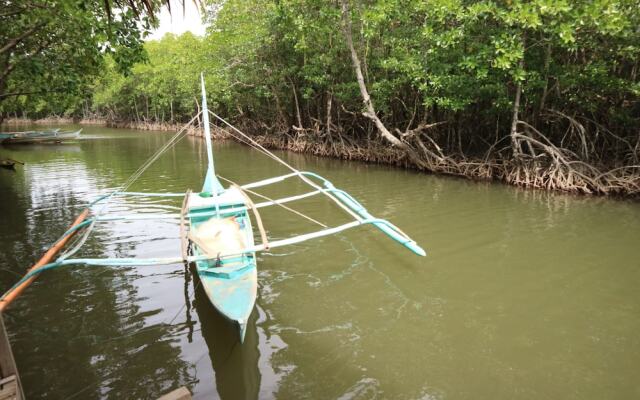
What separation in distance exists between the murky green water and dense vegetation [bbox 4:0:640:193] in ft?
10.9

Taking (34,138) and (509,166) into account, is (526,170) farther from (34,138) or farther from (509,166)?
(34,138)

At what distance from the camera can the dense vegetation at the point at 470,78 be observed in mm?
9203

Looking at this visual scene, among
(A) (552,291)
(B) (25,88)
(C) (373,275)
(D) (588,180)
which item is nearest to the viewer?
(A) (552,291)

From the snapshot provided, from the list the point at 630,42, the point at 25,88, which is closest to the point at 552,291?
the point at 630,42

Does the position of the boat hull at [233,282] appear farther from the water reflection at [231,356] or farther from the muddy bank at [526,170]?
the muddy bank at [526,170]

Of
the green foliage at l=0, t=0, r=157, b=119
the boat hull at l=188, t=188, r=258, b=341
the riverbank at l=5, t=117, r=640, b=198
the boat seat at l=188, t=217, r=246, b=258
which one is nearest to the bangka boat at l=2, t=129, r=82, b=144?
→ the green foliage at l=0, t=0, r=157, b=119

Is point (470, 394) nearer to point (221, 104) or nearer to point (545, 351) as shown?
point (545, 351)

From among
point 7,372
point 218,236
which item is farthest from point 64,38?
point 7,372

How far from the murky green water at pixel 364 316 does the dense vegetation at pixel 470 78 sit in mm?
3336

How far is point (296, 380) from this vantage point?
3.45m

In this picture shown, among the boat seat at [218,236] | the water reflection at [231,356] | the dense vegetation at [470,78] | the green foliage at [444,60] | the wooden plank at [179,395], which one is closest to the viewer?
the wooden plank at [179,395]

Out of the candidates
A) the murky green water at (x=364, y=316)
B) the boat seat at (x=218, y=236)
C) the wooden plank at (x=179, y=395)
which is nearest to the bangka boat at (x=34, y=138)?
the murky green water at (x=364, y=316)

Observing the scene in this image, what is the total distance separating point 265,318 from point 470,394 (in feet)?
7.27

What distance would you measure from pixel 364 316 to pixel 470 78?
337 inches
